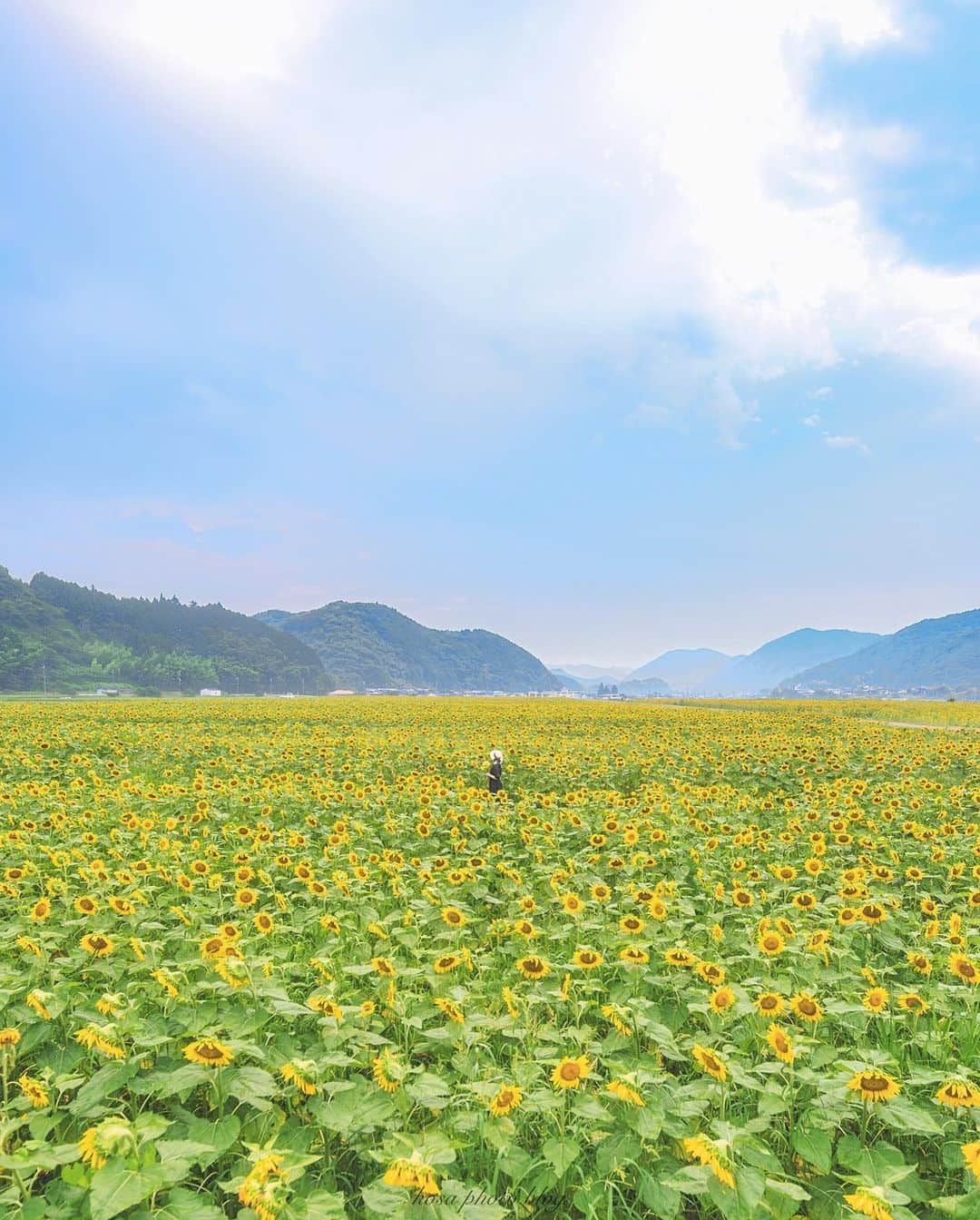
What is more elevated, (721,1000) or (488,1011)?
(721,1000)

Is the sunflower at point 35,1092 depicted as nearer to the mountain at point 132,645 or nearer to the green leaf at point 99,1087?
the green leaf at point 99,1087

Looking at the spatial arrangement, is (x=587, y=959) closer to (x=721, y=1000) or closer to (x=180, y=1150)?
(x=721, y=1000)

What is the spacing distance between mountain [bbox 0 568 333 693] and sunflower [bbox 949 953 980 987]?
114136 millimetres

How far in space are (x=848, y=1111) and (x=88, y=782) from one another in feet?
32.8

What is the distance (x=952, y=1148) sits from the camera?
254 centimetres

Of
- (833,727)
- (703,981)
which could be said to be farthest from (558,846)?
(833,727)

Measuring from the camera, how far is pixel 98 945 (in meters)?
3.71

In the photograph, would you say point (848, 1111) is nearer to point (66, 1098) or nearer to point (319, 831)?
point (66, 1098)

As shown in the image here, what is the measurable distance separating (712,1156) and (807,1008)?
1.35 metres

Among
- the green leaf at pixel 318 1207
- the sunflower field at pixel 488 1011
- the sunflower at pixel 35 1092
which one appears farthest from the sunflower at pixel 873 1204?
the sunflower at pixel 35 1092

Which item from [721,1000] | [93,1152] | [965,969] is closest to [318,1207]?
[93,1152]

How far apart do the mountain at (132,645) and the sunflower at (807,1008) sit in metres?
114

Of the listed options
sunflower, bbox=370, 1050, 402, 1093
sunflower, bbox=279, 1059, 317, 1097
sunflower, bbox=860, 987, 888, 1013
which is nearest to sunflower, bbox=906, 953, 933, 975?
sunflower, bbox=860, 987, 888, 1013

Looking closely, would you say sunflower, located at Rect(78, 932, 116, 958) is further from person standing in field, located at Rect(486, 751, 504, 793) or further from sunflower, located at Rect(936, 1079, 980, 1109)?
person standing in field, located at Rect(486, 751, 504, 793)
